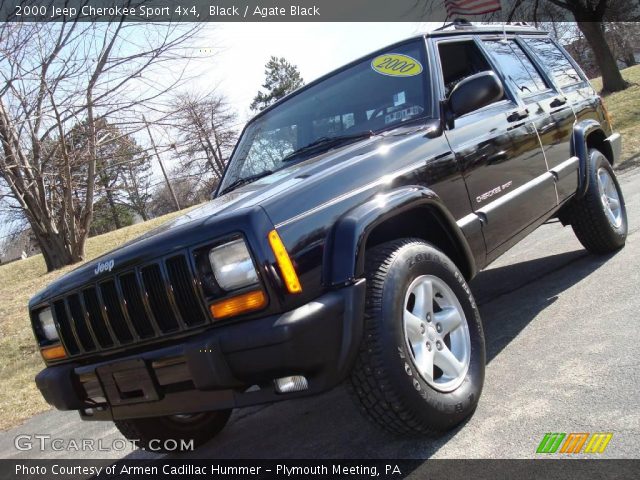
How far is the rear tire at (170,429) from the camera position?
3139mm

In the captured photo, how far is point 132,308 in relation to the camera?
8.17 feet

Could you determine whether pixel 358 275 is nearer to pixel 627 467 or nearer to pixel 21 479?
pixel 627 467

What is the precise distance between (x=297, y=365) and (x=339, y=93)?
7.04 feet

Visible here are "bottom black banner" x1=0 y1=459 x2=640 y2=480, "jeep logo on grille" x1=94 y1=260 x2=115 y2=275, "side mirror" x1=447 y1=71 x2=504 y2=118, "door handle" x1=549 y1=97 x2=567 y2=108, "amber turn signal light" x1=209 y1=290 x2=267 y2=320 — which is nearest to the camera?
"bottom black banner" x1=0 y1=459 x2=640 y2=480

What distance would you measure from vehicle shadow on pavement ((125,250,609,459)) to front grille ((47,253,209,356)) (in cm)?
99

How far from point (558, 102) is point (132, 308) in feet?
12.8

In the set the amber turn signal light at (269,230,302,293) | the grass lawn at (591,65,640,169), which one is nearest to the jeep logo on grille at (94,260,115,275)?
the amber turn signal light at (269,230,302,293)

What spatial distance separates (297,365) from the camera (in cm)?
214

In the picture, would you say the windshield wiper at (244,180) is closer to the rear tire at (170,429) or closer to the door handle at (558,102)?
the rear tire at (170,429)

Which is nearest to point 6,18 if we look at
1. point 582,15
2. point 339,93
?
point 339,93

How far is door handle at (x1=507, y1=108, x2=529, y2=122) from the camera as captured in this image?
389 cm

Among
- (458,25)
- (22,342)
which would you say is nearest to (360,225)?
(458,25)

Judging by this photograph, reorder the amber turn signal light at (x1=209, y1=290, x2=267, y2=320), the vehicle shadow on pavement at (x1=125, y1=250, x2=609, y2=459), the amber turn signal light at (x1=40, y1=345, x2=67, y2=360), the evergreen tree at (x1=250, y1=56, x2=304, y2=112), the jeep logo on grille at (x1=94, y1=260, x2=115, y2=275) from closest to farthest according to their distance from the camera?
the amber turn signal light at (x1=209, y1=290, x2=267, y2=320)
the jeep logo on grille at (x1=94, y1=260, x2=115, y2=275)
the vehicle shadow on pavement at (x1=125, y1=250, x2=609, y2=459)
the amber turn signal light at (x1=40, y1=345, x2=67, y2=360)
the evergreen tree at (x1=250, y1=56, x2=304, y2=112)

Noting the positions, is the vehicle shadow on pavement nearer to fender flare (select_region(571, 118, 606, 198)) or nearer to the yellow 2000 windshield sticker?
fender flare (select_region(571, 118, 606, 198))
